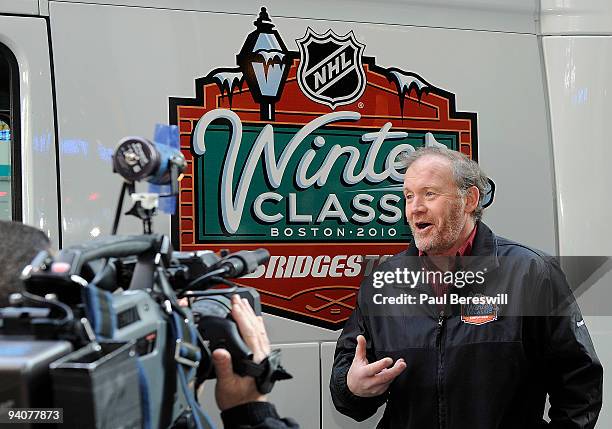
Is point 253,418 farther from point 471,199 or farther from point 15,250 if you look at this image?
point 471,199

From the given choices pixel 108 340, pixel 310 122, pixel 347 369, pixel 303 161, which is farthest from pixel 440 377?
pixel 108 340

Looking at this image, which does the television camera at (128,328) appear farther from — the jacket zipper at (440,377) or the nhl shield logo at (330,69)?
the nhl shield logo at (330,69)

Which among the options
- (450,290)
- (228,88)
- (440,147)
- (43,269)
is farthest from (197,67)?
(43,269)

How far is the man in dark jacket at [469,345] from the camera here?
2396mm

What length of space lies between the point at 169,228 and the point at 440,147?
1.01 metres

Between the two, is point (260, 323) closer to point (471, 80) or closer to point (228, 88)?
point (228, 88)

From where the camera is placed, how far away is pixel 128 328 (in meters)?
1.12

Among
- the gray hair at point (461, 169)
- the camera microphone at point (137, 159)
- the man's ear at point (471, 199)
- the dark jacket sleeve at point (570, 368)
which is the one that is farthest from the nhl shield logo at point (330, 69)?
the camera microphone at point (137, 159)

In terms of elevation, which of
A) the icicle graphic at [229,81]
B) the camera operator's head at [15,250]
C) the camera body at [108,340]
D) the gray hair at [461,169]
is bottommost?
the camera body at [108,340]

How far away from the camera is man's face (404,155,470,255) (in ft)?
8.54

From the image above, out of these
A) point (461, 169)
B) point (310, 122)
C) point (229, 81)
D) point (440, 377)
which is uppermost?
point (229, 81)

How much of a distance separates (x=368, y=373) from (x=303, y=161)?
0.83m

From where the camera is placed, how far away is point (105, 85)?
2691mm

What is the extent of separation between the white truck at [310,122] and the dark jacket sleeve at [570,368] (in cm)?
71
